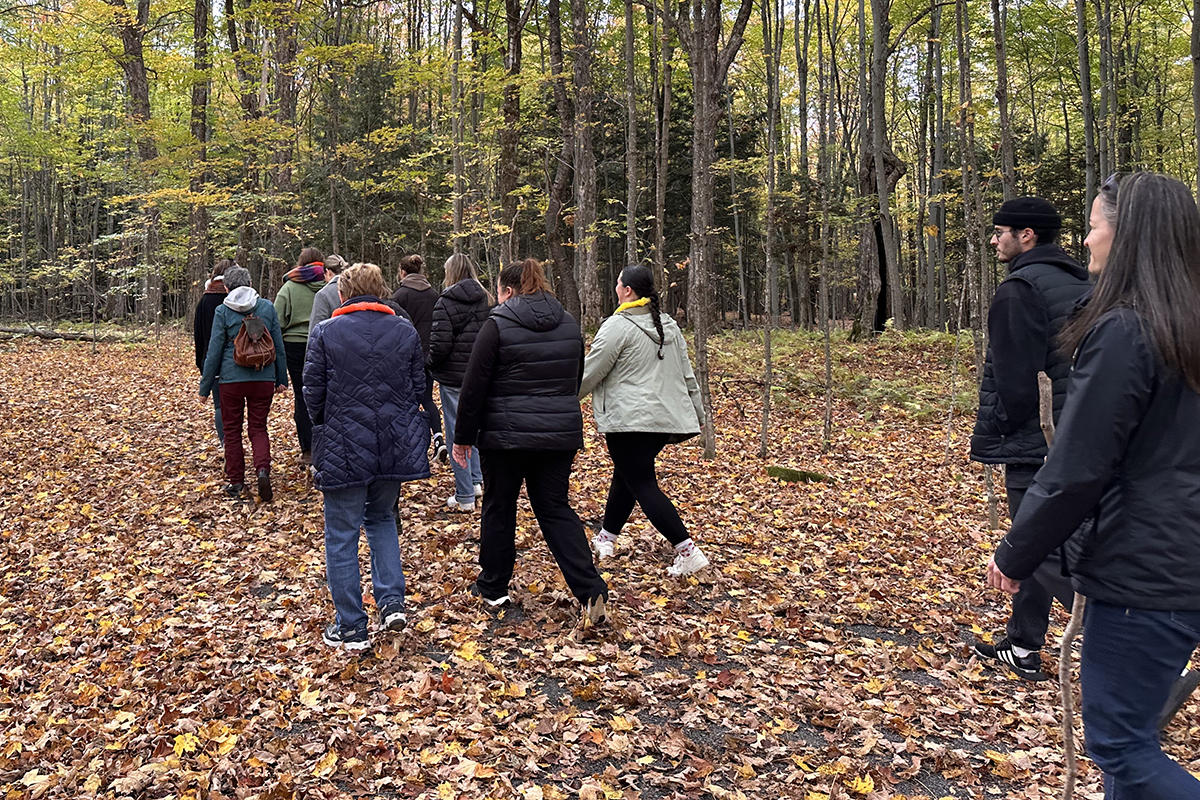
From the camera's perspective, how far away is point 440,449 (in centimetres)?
800

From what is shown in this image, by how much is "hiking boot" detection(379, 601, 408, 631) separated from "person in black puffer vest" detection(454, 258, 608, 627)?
0.68 m

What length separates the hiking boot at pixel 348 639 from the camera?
4430 millimetres

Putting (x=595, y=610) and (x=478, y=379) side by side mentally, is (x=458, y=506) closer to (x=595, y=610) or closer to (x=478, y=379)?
(x=595, y=610)

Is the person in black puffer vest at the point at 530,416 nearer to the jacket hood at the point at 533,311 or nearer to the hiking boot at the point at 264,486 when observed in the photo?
the jacket hood at the point at 533,311

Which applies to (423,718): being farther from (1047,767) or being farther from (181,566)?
(181,566)

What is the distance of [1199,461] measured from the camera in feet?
6.47

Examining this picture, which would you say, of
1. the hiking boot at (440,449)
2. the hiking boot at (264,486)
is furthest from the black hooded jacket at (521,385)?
the hiking boot at (264,486)

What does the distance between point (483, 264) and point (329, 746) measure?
24.5m

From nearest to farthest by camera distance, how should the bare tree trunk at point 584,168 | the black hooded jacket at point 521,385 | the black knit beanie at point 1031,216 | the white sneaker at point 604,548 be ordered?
the black knit beanie at point 1031,216
the black hooded jacket at point 521,385
the white sneaker at point 604,548
the bare tree trunk at point 584,168

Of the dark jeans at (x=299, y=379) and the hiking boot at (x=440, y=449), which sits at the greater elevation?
the dark jeans at (x=299, y=379)

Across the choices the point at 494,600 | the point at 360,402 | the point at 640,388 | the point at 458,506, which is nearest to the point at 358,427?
the point at 360,402

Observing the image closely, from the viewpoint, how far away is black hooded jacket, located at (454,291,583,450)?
14.7 ft

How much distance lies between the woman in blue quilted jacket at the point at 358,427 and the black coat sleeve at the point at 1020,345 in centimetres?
310

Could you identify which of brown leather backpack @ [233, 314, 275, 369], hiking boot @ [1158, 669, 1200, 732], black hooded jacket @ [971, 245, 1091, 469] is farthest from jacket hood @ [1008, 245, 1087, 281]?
brown leather backpack @ [233, 314, 275, 369]
